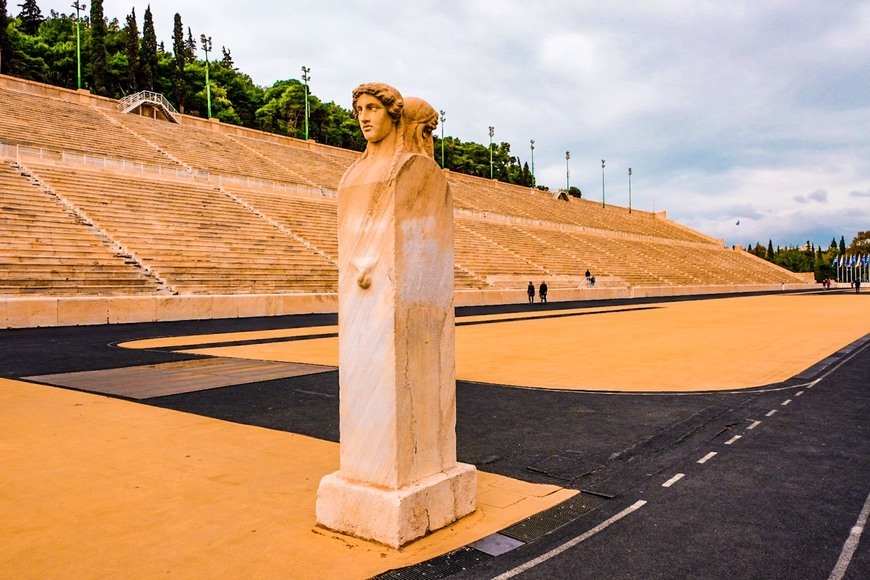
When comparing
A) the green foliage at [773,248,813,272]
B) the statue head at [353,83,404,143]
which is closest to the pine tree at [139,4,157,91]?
the statue head at [353,83,404,143]

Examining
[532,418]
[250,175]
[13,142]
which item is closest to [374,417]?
[532,418]

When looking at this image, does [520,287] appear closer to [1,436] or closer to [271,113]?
[1,436]

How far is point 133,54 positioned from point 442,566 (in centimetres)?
7045

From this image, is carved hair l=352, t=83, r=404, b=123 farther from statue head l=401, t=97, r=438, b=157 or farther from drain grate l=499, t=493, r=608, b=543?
drain grate l=499, t=493, r=608, b=543

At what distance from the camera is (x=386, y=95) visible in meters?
3.87

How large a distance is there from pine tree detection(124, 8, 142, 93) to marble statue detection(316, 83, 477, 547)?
67.6 meters

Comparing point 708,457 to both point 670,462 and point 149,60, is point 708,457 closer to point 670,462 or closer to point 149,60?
point 670,462

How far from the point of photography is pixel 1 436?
19.0 feet

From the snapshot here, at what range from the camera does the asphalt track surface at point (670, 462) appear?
10.8 ft

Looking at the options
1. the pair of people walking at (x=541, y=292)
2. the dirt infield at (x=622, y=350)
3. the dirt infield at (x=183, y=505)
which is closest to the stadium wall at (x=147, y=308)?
the pair of people walking at (x=541, y=292)

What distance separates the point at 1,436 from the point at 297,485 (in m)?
3.42

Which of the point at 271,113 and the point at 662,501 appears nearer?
the point at 662,501

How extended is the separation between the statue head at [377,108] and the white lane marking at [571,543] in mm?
2690

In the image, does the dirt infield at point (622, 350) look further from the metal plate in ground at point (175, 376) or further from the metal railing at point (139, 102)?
the metal railing at point (139, 102)
